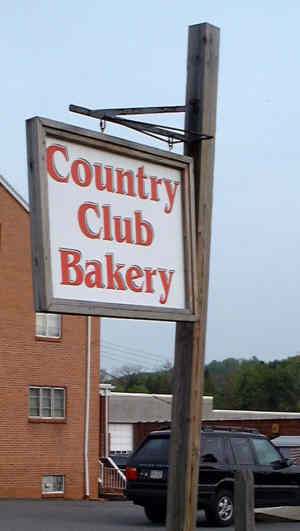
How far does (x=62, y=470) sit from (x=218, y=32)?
26.0 meters

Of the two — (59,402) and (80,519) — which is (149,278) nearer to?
(80,519)

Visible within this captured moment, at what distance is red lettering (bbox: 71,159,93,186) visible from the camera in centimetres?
684

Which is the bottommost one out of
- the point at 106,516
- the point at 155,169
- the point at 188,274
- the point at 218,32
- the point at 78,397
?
the point at 106,516

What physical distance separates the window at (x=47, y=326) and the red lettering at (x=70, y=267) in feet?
84.8

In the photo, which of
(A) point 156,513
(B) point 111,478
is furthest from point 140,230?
(B) point 111,478

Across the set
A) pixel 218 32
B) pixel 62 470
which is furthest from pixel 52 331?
pixel 218 32

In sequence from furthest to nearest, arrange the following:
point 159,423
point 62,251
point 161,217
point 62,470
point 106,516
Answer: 1. point 159,423
2. point 62,470
3. point 106,516
4. point 161,217
5. point 62,251

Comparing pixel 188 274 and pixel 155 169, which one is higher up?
pixel 155 169

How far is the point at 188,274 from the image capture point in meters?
7.54

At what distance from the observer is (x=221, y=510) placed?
19.6 metres

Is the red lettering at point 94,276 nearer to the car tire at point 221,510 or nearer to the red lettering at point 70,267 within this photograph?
the red lettering at point 70,267

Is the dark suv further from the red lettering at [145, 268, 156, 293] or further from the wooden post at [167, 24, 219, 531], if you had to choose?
the red lettering at [145, 268, 156, 293]

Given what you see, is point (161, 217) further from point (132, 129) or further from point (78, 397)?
point (78, 397)

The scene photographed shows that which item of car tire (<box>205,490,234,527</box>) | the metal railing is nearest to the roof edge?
the metal railing
